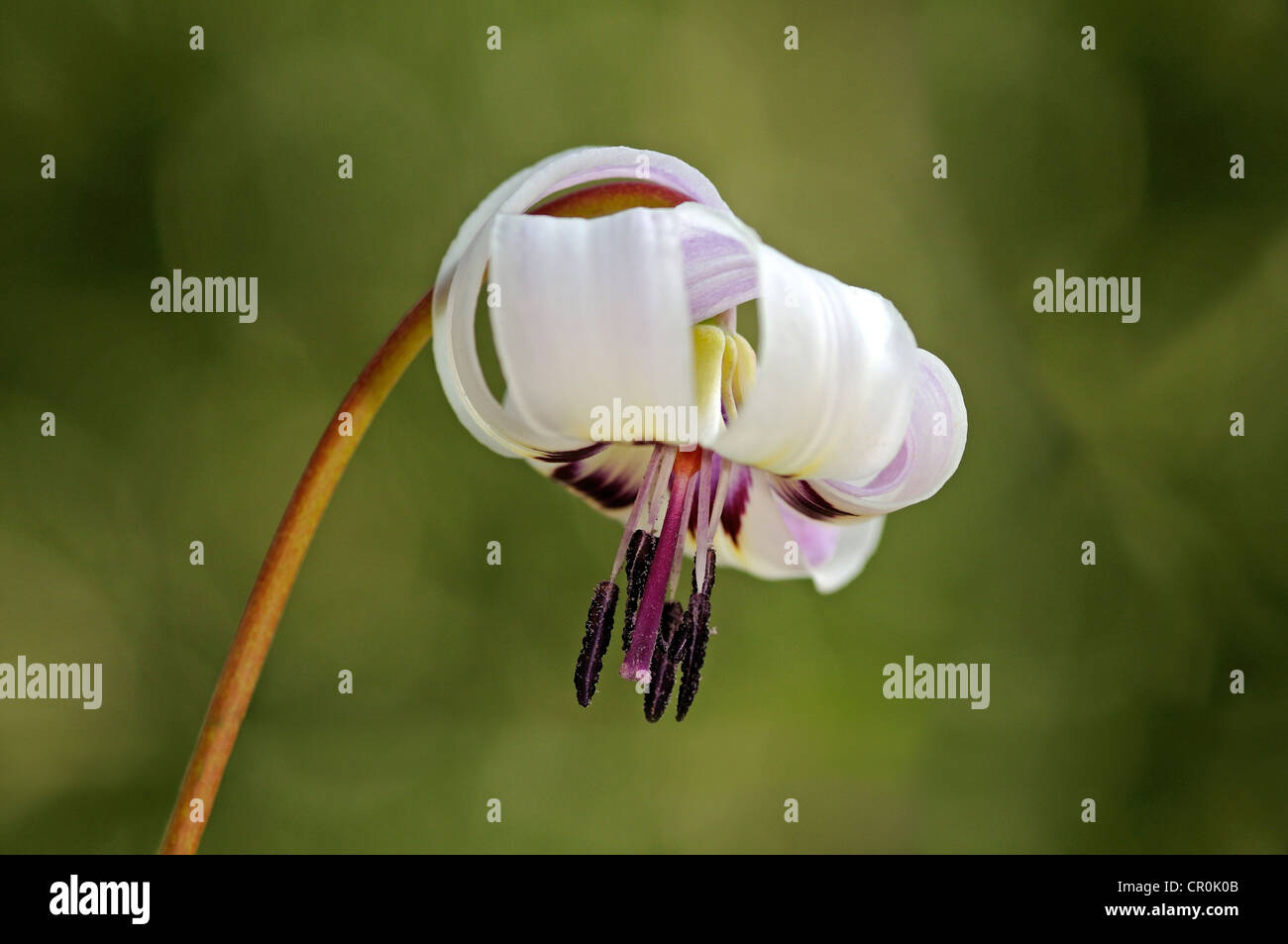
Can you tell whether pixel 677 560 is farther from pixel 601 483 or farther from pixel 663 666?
pixel 601 483

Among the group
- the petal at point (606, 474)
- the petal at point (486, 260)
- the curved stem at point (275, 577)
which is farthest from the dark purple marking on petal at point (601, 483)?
the curved stem at point (275, 577)

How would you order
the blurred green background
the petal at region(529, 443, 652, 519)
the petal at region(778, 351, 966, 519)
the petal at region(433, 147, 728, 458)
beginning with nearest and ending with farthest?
1. the petal at region(433, 147, 728, 458)
2. the petal at region(778, 351, 966, 519)
3. the petal at region(529, 443, 652, 519)
4. the blurred green background

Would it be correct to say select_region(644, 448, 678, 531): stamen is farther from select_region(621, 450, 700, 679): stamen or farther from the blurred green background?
the blurred green background

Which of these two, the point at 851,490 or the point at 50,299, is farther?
the point at 50,299

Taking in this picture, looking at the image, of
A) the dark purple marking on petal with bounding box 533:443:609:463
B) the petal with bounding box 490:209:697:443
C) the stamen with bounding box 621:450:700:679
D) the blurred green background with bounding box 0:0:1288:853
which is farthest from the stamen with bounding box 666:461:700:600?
the blurred green background with bounding box 0:0:1288:853

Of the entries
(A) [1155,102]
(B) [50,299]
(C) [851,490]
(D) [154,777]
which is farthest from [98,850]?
(A) [1155,102]

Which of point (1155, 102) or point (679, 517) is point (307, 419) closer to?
point (679, 517)

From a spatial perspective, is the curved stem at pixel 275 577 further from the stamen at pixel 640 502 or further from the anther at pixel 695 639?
the anther at pixel 695 639
